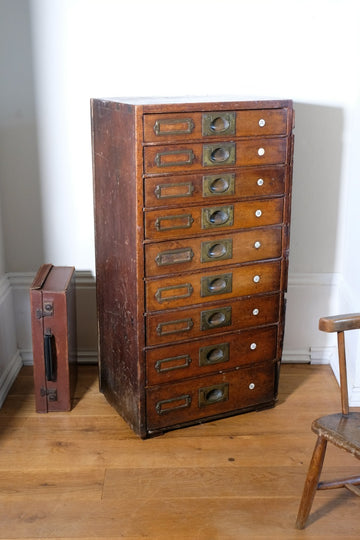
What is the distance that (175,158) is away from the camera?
277cm

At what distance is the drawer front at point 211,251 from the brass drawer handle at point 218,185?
0.63 ft

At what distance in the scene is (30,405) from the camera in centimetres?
340

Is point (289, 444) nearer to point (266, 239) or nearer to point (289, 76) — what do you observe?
point (266, 239)

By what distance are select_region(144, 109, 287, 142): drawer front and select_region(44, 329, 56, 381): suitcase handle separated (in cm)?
107

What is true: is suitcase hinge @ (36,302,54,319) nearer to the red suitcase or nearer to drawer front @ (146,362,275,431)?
A: the red suitcase

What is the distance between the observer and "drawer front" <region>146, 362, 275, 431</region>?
310cm

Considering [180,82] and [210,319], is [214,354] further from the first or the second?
[180,82]

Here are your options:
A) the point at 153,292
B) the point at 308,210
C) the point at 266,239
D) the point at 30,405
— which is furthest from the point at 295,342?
the point at 30,405

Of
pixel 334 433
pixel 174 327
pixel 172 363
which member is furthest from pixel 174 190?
pixel 334 433

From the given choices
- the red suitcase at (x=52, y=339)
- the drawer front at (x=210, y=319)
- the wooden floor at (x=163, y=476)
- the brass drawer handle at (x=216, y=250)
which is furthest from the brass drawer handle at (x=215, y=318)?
the red suitcase at (x=52, y=339)

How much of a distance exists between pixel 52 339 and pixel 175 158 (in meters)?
1.06

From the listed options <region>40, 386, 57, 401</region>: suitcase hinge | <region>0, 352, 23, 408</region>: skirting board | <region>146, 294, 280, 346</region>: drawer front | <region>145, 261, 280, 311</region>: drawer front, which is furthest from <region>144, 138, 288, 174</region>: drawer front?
<region>0, 352, 23, 408</region>: skirting board

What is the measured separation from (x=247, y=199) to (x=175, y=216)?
34cm

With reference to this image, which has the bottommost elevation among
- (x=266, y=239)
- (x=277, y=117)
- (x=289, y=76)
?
(x=266, y=239)
